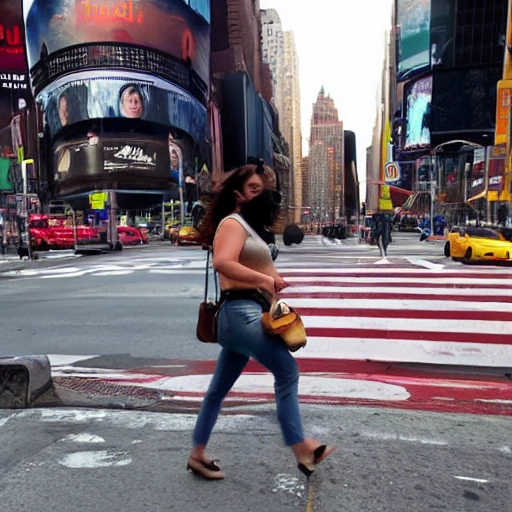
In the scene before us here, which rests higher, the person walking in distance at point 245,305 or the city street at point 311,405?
the person walking in distance at point 245,305

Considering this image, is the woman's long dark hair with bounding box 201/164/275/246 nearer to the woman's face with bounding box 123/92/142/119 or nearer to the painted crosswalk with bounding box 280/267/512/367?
the painted crosswalk with bounding box 280/267/512/367

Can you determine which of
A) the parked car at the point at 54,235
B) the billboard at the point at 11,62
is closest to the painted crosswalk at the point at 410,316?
the parked car at the point at 54,235

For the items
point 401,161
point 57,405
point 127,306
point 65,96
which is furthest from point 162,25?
point 57,405

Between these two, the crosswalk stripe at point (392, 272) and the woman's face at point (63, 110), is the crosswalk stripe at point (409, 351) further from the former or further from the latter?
the woman's face at point (63, 110)

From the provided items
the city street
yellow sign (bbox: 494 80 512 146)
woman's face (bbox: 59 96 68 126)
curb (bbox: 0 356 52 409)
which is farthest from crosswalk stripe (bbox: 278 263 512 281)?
woman's face (bbox: 59 96 68 126)

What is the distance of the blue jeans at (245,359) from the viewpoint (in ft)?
8.58

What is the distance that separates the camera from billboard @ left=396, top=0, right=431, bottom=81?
227ft

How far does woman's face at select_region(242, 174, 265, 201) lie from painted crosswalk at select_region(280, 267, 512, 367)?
11.3ft

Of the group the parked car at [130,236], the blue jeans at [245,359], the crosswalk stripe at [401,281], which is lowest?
the parked car at [130,236]

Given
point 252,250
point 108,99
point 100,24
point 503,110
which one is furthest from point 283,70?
point 252,250

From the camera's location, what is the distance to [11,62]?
6391cm

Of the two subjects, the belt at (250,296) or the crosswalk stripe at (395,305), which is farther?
the crosswalk stripe at (395,305)

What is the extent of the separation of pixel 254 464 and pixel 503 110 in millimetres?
35880

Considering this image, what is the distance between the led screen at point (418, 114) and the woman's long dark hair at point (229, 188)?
227ft
